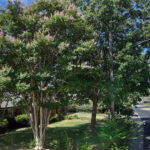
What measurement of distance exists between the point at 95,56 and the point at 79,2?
4.08m

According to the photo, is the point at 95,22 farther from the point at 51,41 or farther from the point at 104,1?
the point at 51,41

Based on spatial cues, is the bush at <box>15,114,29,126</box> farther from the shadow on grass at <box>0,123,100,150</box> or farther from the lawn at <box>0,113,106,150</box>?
the shadow on grass at <box>0,123,100,150</box>

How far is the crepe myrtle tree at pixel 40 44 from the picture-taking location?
654 centimetres

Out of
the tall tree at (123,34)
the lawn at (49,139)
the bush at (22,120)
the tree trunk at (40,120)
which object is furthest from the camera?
the bush at (22,120)

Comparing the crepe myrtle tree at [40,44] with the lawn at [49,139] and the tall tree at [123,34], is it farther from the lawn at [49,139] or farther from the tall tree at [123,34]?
the tall tree at [123,34]

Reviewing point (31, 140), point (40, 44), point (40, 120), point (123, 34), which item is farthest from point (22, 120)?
point (123, 34)

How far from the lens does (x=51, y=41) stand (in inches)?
258

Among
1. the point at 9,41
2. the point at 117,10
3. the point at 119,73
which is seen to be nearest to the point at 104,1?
the point at 117,10

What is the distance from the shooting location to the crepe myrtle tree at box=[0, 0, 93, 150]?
654cm

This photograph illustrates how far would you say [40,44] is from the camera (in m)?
6.42

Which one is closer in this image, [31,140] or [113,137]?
[113,137]

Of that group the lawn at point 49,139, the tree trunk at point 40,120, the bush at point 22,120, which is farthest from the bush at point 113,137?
the bush at point 22,120

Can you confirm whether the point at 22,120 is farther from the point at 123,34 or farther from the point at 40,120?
the point at 123,34

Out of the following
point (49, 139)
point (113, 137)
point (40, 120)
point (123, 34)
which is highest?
point (123, 34)
